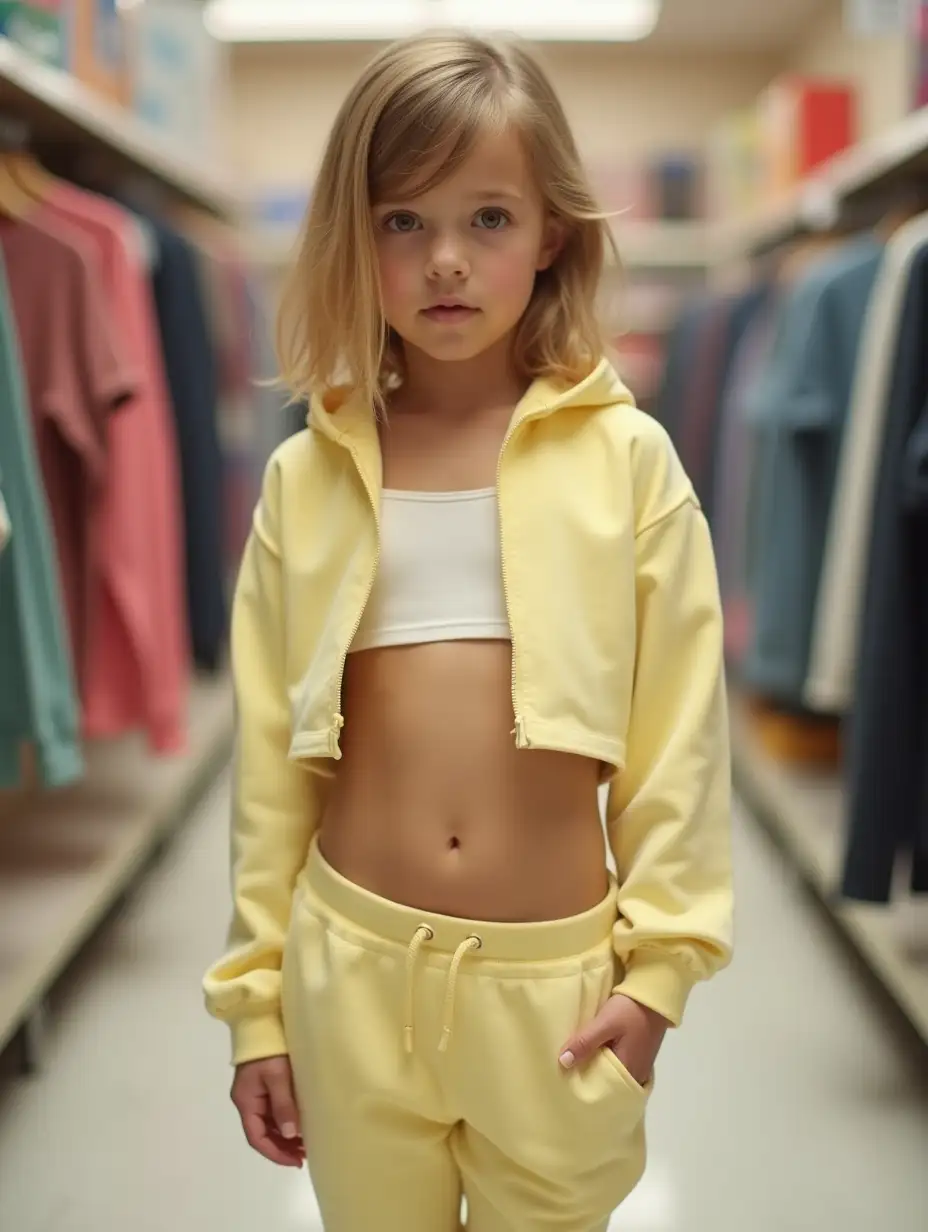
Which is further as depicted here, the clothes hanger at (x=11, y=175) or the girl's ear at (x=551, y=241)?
the clothes hanger at (x=11, y=175)

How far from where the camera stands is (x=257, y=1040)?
3.18 feet

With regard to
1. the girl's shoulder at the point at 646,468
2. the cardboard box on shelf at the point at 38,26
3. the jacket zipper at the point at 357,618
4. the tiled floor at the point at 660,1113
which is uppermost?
the cardboard box on shelf at the point at 38,26

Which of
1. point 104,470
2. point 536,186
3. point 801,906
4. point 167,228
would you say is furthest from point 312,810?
point 167,228

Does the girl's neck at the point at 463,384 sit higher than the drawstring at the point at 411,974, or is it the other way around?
the girl's neck at the point at 463,384

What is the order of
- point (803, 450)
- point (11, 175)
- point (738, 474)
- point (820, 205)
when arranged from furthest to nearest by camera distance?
point (738, 474) → point (820, 205) → point (803, 450) → point (11, 175)

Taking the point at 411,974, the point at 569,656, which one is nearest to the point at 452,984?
the point at 411,974

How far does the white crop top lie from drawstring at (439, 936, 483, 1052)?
213 millimetres

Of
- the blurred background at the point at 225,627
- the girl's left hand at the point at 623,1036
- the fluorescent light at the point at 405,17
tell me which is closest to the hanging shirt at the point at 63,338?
the blurred background at the point at 225,627

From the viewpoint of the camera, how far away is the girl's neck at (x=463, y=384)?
3.18ft

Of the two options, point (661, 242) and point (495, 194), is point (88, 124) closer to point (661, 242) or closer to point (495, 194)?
point (495, 194)

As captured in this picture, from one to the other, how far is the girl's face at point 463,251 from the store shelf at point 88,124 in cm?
111

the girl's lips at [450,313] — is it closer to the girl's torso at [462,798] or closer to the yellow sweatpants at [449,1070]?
the girl's torso at [462,798]

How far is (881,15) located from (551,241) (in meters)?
1.38

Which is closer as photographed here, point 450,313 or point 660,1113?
point 450,313
